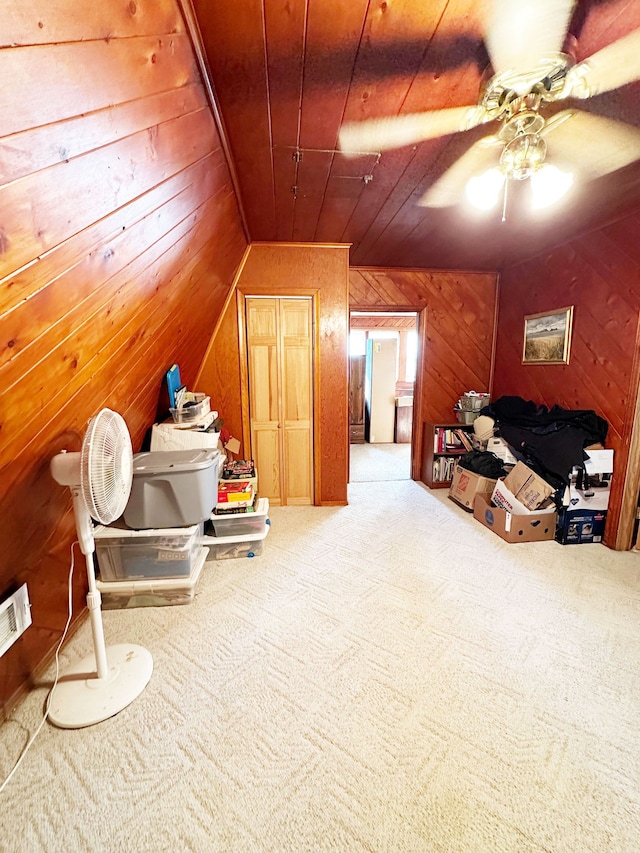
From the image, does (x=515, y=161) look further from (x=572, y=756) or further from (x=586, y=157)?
(x=572, y=756)

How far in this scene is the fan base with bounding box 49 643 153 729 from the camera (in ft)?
4.20

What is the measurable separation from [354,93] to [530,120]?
72cm

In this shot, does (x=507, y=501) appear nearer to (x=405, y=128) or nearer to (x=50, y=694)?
(x=405, y=128)

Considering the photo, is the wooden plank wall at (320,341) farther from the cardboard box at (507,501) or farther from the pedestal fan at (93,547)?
the pedestal fan at (93,547)

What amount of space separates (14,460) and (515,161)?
7.73 ft

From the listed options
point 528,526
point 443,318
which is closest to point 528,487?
point 528,526

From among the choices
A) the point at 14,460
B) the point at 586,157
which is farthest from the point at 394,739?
the point at 586,157

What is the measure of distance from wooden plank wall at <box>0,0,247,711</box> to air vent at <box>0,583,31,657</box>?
5cm

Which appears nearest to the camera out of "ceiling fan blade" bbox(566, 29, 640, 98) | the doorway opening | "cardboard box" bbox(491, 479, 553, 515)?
"ceiling fan blade" bbox(566, 29, 640, 98)

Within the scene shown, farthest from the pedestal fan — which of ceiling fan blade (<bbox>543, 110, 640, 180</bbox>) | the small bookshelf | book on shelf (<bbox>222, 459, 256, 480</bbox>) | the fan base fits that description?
the small bookshelf

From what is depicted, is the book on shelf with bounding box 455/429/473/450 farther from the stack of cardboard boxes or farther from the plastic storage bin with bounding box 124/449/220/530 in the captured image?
the plastic storage bin with bounding box 124/449/220/530

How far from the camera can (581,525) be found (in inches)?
98.5

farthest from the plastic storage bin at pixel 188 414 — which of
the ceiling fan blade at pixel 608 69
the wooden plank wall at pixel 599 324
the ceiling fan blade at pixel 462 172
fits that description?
the wooden plank wall at pixel 599 324

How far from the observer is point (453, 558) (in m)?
2.36
